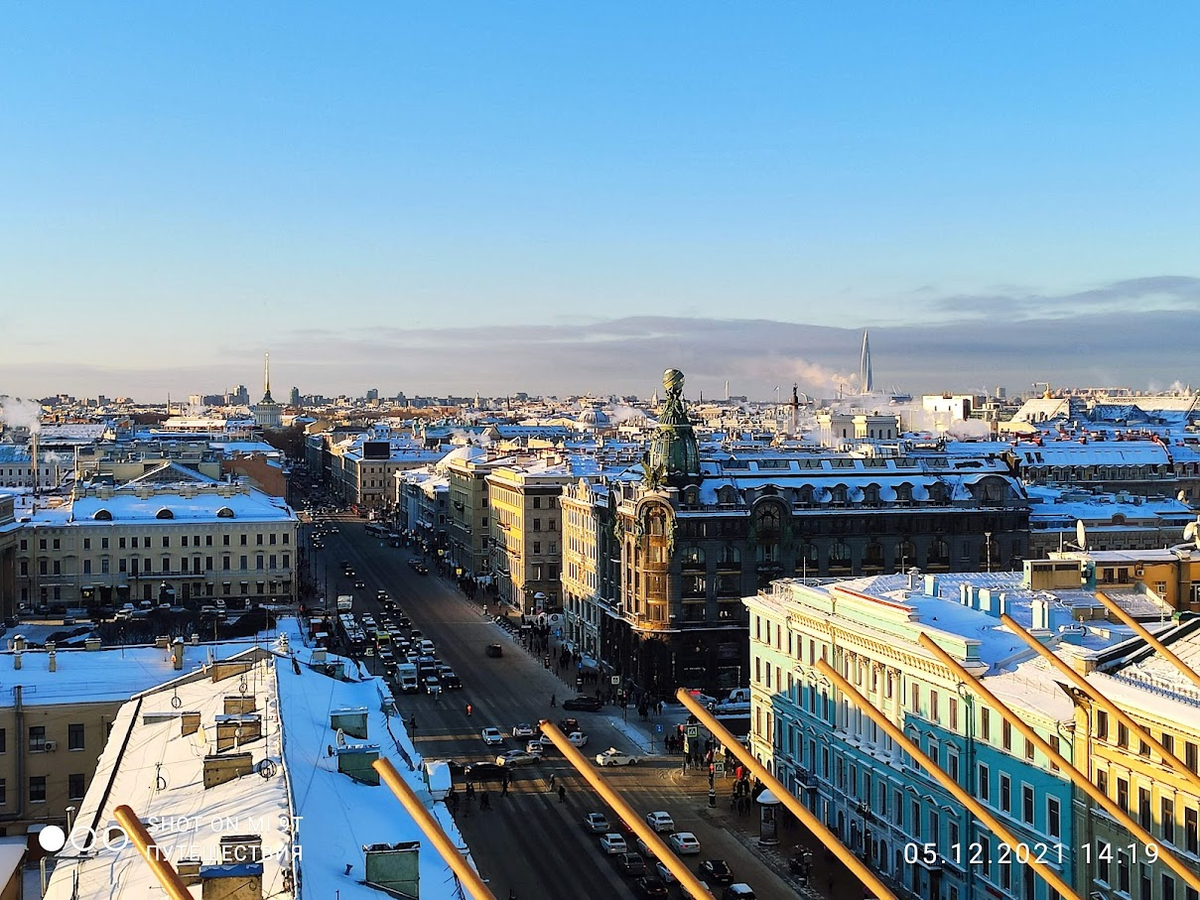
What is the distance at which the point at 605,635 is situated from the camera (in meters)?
88.9

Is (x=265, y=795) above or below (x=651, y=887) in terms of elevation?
above

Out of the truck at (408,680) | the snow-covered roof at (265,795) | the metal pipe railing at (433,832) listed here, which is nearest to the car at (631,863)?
the snow-covered roof at (265,795)

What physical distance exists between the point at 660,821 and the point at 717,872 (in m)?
5.99

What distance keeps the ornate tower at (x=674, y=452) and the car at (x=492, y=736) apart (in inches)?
745

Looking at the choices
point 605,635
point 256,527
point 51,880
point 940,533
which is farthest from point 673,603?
point 51,880

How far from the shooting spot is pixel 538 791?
198 feet

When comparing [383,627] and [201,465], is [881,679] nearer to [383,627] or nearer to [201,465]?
[383,627]

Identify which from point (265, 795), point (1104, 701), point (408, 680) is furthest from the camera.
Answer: point (408, 680)

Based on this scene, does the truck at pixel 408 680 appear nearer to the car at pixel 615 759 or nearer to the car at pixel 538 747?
the car at pixel 538 747

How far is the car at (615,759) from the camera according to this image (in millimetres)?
65312

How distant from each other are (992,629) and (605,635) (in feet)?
A: 146

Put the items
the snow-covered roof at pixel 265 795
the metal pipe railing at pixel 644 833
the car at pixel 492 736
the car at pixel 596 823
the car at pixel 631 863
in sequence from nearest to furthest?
the metal pipe railing at pixel 644 833, the snow-covered roof at pixel 265 795, the car at pixel 631 863, the car at pixel 596 823, the car at pixel 492 736

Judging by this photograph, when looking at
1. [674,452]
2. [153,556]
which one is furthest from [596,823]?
[153,556]

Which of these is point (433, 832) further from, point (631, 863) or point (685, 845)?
point (685, 845)
